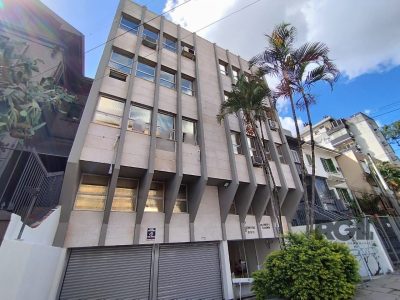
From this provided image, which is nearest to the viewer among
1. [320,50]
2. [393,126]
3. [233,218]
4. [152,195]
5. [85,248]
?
[85,248]

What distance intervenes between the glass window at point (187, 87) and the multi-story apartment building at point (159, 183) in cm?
8

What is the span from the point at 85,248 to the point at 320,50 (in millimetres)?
12911

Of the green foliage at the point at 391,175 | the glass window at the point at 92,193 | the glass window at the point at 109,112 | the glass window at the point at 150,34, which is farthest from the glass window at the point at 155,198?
the green foliage at the point at 391,175

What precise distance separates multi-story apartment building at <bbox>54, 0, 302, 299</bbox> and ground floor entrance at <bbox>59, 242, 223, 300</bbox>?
36 millimetres

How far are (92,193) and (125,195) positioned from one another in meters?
1.35

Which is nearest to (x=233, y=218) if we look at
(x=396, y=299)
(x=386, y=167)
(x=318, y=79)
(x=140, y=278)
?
(x=140, y=278)

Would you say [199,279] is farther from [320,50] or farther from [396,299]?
[320,50]

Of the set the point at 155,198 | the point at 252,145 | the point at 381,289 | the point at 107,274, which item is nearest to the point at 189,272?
the point at 107,274

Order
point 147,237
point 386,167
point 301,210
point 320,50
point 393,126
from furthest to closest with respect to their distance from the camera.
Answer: point 393,126, point 386,167, point 301,210, point 320,50, point 147,237

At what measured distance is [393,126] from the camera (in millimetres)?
34188

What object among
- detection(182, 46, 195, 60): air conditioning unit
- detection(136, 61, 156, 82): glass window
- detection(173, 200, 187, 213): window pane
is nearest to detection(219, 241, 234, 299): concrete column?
detection(173, 200, 187, 213): window pane

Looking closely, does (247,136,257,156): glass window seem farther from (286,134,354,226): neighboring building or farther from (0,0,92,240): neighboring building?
(0,0,92,240): neighboring building

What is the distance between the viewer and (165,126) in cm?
1139

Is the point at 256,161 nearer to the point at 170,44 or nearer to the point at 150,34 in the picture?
the point at 170,44
